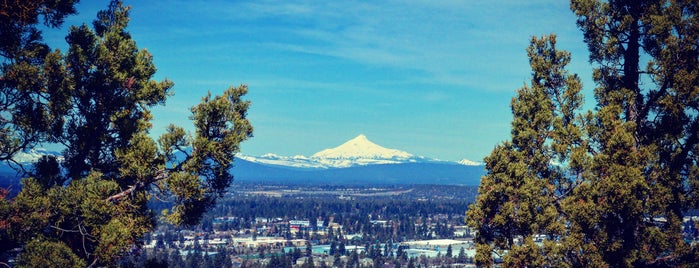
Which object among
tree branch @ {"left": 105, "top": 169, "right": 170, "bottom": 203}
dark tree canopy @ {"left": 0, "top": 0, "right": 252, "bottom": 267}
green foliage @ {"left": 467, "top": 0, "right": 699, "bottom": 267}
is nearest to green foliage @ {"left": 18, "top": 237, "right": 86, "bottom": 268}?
dark tree canopy @ {"left": 0, "top": 0, "right": 252, "bottom": 267}

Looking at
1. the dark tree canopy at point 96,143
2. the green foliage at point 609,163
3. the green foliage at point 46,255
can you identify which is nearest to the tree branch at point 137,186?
the dark tree canopy at point 96,143

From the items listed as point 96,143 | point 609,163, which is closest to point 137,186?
point 96,143

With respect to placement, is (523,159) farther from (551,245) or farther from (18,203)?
(18,203)

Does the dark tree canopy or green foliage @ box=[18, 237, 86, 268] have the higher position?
the dark tree canopy

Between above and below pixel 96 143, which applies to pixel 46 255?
below

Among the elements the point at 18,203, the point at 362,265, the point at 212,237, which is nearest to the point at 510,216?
the point at 18,203

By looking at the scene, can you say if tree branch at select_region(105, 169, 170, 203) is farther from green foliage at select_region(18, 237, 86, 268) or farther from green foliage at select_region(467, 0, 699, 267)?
green foliage at select_region(467, 0, 699, 267)

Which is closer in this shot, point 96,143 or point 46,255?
point 46,255

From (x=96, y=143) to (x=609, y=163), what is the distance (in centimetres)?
1253

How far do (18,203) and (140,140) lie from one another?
3001mm

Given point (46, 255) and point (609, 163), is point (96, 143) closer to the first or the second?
point (46, 255)

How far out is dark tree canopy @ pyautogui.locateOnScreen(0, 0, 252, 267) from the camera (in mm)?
12531

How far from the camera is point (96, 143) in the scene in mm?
14523

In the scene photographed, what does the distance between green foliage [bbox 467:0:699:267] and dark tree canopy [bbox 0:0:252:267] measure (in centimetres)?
705
